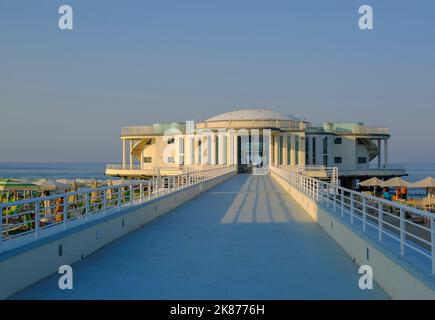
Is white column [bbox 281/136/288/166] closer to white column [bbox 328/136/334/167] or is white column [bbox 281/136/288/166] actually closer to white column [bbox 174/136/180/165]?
white column [bbox 328/136/334/167]

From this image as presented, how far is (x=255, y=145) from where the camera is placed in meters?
76.6

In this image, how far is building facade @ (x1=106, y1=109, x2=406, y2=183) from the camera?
73.6 metres

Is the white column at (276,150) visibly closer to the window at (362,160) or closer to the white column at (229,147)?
the white column at (229,147)

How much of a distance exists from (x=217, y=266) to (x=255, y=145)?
66.9 metres

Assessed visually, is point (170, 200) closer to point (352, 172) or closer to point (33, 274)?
point (33, 274)

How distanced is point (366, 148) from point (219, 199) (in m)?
67.7

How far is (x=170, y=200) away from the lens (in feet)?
69.9

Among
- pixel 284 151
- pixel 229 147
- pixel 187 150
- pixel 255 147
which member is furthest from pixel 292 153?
pixel 187 150

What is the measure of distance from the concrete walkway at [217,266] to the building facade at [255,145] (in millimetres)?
52057

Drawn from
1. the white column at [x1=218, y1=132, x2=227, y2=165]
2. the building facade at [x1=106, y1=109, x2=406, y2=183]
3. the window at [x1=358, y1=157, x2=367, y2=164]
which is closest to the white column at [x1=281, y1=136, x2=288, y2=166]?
the building facade at [x1=106, y1=109, x2=406, y2=183]

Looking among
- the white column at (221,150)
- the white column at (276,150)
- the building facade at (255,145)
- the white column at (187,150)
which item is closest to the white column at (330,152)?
the building facade at (255,145)

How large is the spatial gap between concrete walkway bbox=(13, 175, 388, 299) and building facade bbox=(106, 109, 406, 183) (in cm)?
5206
